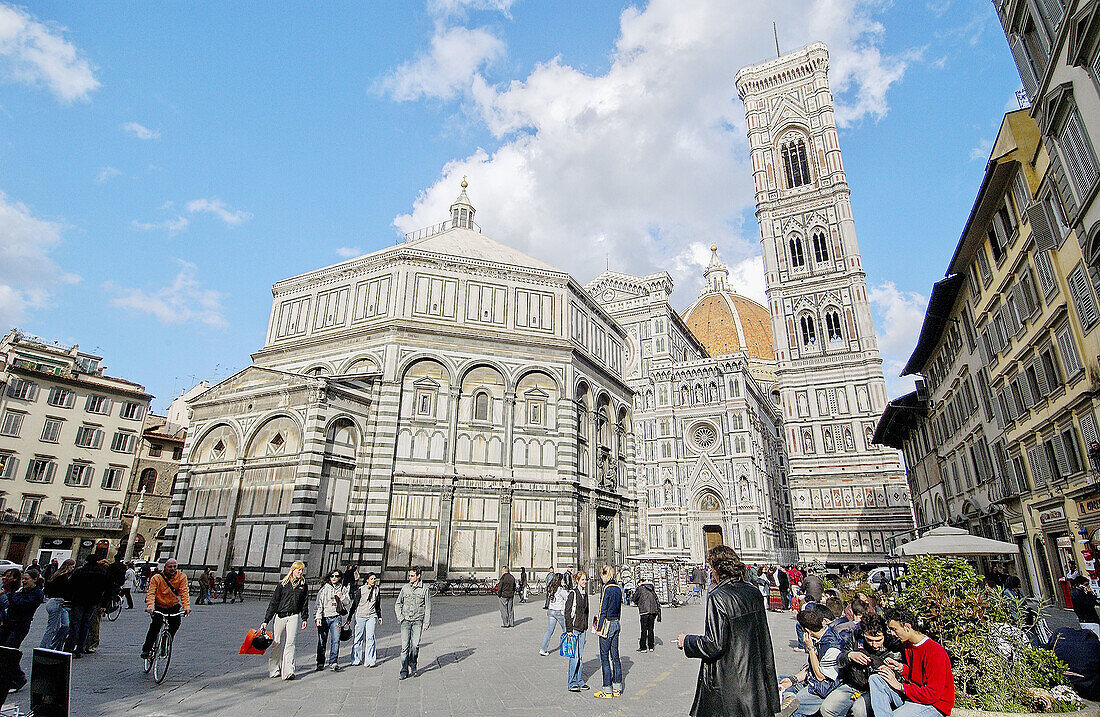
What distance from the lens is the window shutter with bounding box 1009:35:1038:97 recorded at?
15.7 m

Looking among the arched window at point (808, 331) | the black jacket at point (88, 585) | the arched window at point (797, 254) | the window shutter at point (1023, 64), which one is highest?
the arched window at point (797, 254)

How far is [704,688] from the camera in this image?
13.9ft

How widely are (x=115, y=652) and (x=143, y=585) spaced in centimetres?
1829

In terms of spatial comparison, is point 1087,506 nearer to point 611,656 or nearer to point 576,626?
point 611,656

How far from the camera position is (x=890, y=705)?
476 cm

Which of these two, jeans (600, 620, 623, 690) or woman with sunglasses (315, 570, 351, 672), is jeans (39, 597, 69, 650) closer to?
woman with sunglasses (315, 570, 351, 672)

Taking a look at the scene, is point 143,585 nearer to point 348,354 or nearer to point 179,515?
point 179,515

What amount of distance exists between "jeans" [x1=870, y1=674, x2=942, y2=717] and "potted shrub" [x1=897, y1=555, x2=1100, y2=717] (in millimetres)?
420

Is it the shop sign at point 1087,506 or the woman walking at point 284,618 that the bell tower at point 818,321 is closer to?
the shop sign at point 1087,506

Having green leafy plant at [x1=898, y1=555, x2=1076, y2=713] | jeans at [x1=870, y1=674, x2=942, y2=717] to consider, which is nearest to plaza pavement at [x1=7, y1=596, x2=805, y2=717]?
jeans at [x1=870, y1=674, x2=942, y2=717]

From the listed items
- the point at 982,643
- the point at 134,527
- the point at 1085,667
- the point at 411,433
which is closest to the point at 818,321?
the point at 411,433

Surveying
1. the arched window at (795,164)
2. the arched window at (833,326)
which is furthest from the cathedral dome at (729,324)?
the arched window at (833,326)

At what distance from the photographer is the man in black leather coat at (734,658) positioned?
13.4 ft

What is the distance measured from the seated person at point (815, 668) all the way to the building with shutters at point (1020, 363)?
1326 cm
